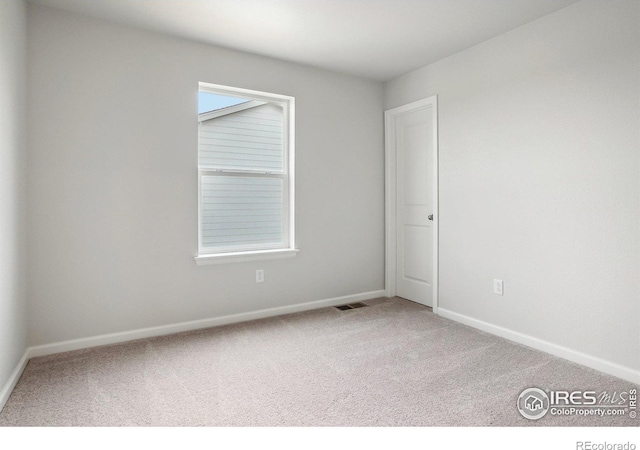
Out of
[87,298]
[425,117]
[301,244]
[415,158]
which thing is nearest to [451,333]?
[301,244]

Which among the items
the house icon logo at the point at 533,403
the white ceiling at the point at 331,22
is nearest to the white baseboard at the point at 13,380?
the white ceiling at the point at 331,22

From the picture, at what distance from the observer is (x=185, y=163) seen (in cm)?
308

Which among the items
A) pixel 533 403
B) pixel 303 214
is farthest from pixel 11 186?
pixel 533 403

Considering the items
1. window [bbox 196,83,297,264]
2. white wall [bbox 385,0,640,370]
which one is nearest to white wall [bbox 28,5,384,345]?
window [bbox 196,83,297,264]

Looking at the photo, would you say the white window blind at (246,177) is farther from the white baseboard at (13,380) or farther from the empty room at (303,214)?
the white baseboard at (13,380)

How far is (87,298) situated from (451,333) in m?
2.83

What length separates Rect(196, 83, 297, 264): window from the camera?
10.7 ft

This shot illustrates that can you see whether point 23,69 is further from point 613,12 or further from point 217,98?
point 613,12

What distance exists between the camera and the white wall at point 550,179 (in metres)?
2.29

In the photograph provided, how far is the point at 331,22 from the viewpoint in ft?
9.04

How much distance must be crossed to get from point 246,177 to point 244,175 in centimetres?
3

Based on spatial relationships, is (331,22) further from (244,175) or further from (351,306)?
(351,306)

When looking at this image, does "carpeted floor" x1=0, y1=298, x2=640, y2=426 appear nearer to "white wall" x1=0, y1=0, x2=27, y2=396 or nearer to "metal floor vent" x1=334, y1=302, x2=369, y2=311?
"white wall" x1=0, y1=0, x2=27, y2=396

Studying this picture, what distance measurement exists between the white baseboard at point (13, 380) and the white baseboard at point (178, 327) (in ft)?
0.39
